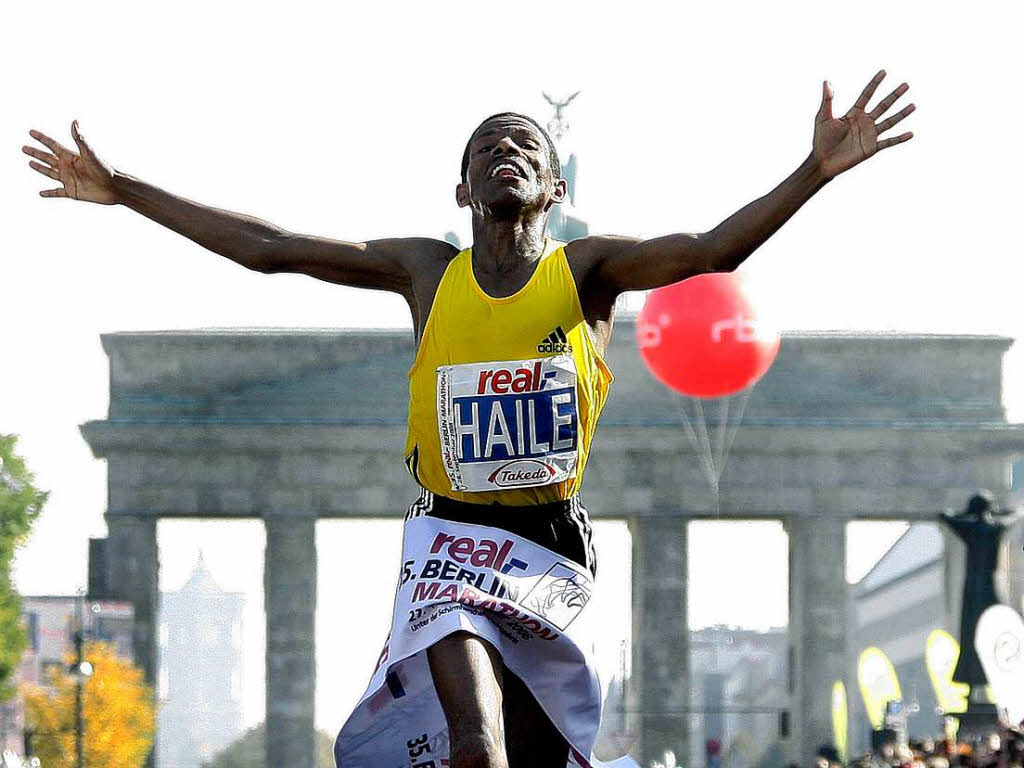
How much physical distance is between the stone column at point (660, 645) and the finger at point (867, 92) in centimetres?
5722

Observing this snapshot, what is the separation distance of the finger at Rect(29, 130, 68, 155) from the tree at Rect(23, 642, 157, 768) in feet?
182

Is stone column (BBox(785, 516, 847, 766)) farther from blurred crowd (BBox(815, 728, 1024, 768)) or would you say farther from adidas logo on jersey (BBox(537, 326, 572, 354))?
adidas logo on jersey (BBox(537, 326, 572, 354))

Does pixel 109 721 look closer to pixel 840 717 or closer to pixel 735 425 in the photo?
pixel 735 425

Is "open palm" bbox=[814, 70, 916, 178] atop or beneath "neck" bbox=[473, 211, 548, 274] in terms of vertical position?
atop

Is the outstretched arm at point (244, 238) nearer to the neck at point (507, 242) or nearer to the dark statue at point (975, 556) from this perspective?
the neck at point (507, 242)

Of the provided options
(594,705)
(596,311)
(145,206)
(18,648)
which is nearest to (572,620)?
(594,705)

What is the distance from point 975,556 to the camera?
101 ft

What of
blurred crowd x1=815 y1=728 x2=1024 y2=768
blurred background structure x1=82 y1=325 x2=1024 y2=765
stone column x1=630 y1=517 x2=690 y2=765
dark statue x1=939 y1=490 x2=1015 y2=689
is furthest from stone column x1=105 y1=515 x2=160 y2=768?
dark statue x1=939 y1=490 x2=1015 y2=689

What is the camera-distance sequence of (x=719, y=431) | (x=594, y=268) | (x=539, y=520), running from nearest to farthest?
(x=539, y=520) < (x=594, y=268) < (x=719, y=431)

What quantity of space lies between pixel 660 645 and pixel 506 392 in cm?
5857

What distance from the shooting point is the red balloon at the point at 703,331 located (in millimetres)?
33688

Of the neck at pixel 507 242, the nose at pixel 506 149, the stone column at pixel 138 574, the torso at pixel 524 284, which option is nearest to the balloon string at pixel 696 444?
the stone column at pixel 138 574

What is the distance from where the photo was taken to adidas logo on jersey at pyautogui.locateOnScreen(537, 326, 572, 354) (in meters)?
7.47

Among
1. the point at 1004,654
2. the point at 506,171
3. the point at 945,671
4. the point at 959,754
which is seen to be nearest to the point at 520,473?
the point at 506,171
